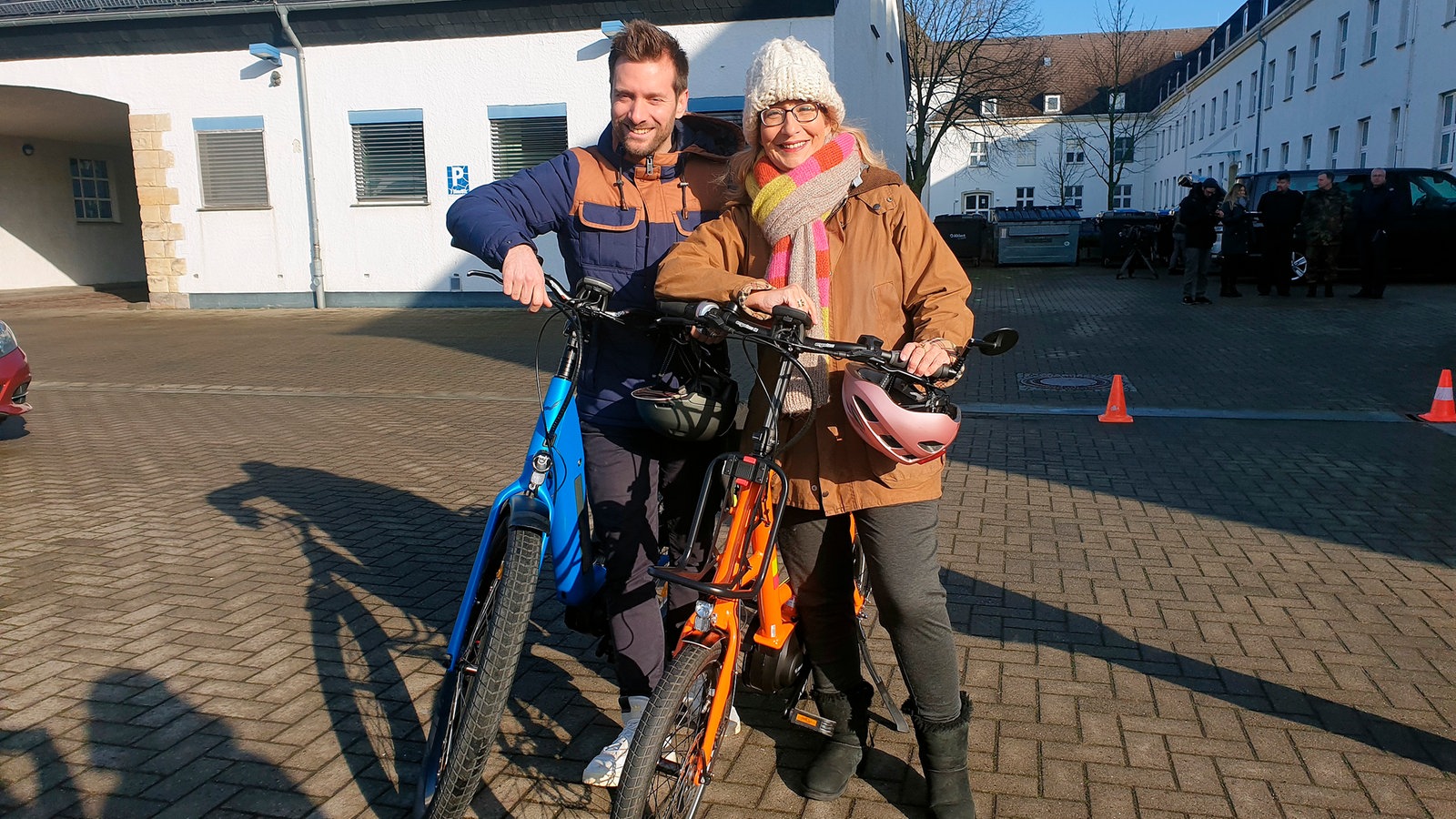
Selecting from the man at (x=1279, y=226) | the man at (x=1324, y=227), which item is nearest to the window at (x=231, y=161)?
the man at (x=1279, y=226)

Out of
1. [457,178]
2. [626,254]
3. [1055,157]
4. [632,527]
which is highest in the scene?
[1055,157]

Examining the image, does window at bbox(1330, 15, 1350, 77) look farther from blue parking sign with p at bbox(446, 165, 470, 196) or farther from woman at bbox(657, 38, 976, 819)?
woman at bbox(657, 38, 976, 819)

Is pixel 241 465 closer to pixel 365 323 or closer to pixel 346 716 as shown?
pixel 346 716

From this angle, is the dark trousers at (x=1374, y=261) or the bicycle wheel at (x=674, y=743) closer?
the bicycle wheel at (x=674, y=743)

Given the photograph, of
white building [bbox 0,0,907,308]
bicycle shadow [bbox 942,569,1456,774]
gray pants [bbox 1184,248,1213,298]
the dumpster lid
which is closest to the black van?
gray pants [bbox 1184,248,1213,298]

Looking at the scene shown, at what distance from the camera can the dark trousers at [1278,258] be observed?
652 inches

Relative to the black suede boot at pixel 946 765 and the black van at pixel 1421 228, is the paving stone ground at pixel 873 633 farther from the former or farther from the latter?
the black van at pixel 1421 228

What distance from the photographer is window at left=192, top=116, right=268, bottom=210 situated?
1817 cm

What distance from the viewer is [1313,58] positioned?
33.0 m

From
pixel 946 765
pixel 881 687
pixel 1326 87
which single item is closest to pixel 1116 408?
pixel 881 687

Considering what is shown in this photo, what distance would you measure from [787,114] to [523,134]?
617 inches

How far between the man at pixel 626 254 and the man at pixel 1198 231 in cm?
1475

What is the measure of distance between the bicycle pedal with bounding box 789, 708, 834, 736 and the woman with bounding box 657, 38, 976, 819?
0.32 m

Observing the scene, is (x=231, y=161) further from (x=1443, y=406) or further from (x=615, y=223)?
(x=1443, y=406)
